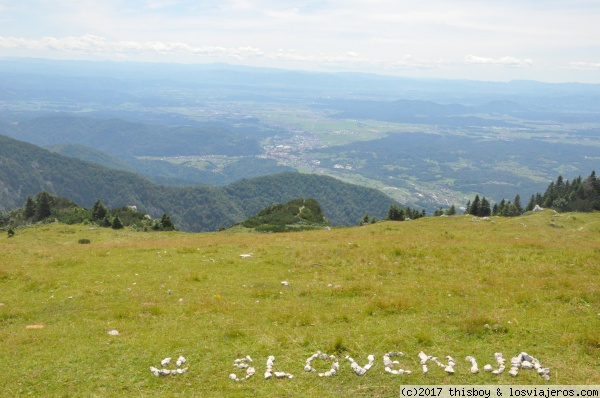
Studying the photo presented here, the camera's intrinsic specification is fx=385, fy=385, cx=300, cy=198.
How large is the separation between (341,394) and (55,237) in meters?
51.2

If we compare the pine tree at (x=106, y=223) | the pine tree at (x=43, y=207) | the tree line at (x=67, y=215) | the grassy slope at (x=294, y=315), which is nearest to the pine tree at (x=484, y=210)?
the grassy slope at (x=294, y=315)

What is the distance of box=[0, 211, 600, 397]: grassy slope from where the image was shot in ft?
34.6

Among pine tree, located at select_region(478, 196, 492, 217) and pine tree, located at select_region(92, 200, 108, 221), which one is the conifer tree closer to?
pine tree, located at select_region(92, 200, 108, 221)

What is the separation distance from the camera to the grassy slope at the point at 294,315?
34.6 ft

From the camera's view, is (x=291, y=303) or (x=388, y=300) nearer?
→ (x=388, y=300)

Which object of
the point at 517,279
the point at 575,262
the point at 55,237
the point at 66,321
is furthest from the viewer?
the point at 55,237

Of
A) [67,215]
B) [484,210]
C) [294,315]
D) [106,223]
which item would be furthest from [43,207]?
[484,210]

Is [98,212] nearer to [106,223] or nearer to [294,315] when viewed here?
[106,223]

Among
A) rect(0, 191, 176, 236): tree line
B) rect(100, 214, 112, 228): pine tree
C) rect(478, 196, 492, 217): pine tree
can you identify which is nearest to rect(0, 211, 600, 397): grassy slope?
rect(100, 214, 112, 228): pine tree

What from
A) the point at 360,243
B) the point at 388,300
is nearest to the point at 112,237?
the point at 360,243

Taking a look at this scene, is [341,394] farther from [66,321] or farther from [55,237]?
[55,237]

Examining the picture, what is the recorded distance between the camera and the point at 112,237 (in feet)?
162

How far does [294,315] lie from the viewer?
1470 cm

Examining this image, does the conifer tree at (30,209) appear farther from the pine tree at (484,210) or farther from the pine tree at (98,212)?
the pine tree at (484,210)
